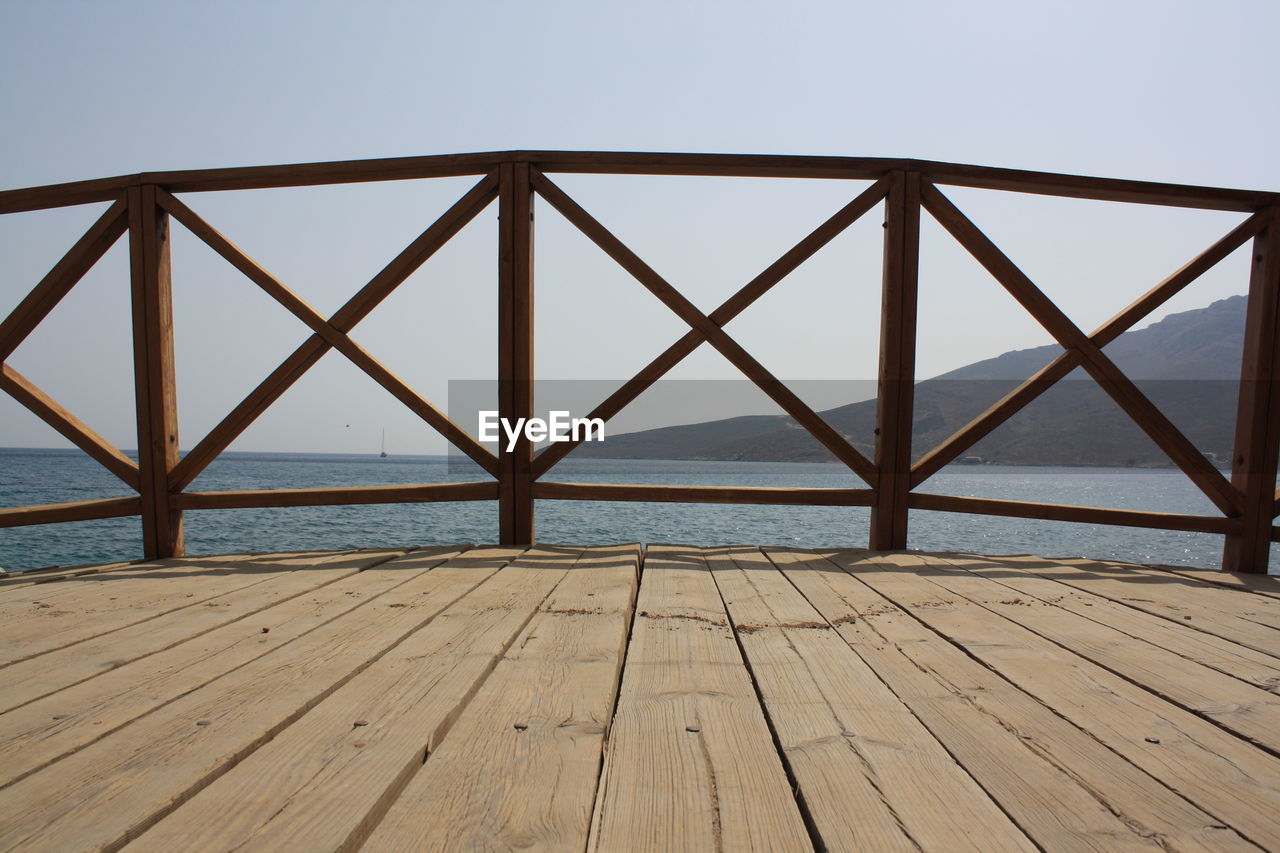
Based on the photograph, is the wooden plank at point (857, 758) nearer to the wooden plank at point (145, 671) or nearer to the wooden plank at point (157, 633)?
the wooden plank at point (145, 671)

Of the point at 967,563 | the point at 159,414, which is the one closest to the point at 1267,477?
the point at 967,563

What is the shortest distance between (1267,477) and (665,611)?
101 inches

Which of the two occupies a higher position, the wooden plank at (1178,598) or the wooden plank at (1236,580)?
the wooden plank at (1178,598)

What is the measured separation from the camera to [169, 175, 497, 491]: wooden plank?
2.76 meters

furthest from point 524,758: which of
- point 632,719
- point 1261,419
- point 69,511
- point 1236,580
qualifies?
point 1261,419

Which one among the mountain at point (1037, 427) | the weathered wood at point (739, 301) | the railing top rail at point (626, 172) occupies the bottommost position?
the mountain at point (1037, 427)

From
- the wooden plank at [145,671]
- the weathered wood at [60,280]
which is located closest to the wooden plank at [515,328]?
the wooden plank at [145,671]

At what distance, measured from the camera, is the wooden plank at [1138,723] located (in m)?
0.93

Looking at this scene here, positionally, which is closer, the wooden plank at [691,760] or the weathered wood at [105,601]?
the wooden plank at [691,760]

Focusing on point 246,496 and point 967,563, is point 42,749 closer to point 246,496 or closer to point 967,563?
point 246,496

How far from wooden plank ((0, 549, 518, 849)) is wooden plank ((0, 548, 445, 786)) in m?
0.04

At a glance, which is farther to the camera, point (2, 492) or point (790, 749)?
point (2, 492)

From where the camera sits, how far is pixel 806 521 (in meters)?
22.1

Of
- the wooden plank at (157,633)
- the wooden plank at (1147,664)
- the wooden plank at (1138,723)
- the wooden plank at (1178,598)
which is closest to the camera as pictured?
the wooden plank at (1138,723)
